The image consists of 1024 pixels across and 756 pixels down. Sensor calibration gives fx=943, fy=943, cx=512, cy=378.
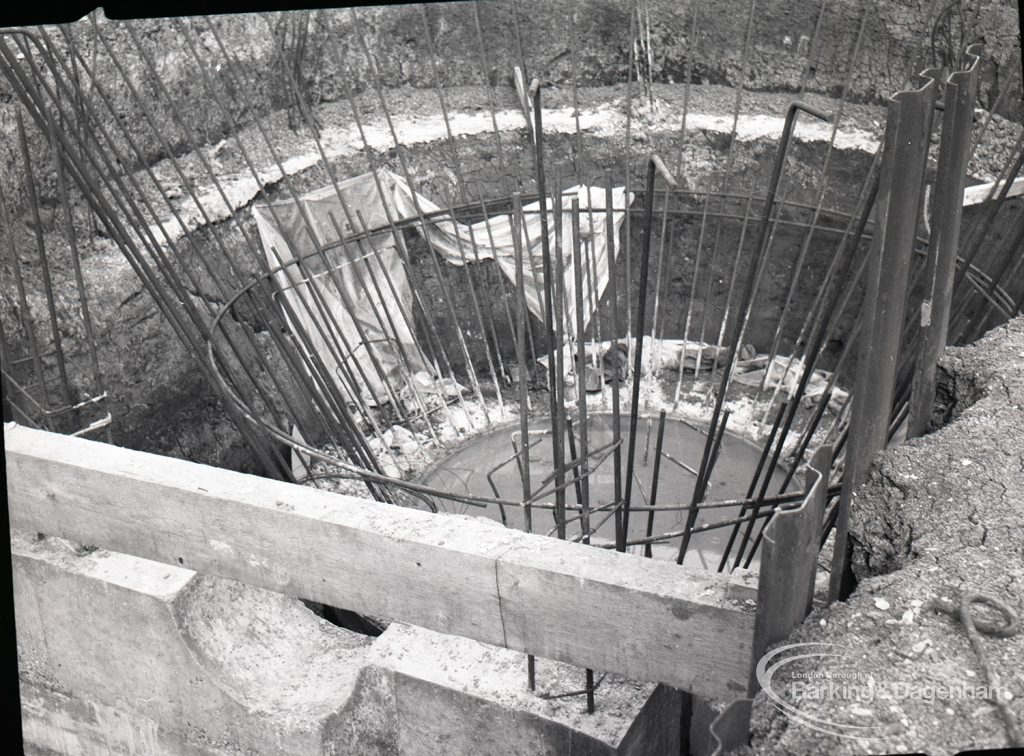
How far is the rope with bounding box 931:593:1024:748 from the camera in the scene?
176 centimetres

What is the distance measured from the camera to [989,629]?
1.98 m

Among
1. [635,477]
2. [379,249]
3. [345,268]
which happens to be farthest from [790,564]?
[345,268]

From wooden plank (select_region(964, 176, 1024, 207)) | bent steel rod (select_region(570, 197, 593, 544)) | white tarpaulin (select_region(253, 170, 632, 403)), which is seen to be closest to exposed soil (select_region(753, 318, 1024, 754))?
bent steel rod (select_region(570, 197, 593, 544))

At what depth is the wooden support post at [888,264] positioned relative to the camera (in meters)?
1.96

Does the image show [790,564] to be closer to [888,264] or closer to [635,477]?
[888,264]

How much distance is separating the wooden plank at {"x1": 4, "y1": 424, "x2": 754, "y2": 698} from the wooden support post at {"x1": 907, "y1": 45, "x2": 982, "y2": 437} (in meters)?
0.90

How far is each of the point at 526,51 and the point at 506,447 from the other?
13.3ft

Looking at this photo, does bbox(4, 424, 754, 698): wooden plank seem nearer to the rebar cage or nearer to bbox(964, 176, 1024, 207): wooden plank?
the rebar cage

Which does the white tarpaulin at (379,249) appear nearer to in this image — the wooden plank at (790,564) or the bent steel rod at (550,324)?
the bent steel rod at (550,324)

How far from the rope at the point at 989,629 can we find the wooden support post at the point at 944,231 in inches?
35.4

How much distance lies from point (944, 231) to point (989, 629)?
1075 millimetres

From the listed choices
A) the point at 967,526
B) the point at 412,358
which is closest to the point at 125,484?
the point at 967,526

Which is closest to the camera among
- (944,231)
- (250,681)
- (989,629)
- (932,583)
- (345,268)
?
(989,629)

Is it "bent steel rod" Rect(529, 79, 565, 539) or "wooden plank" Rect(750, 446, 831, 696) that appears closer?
"wooden plank" Rect(750, 446, 831, 696)
